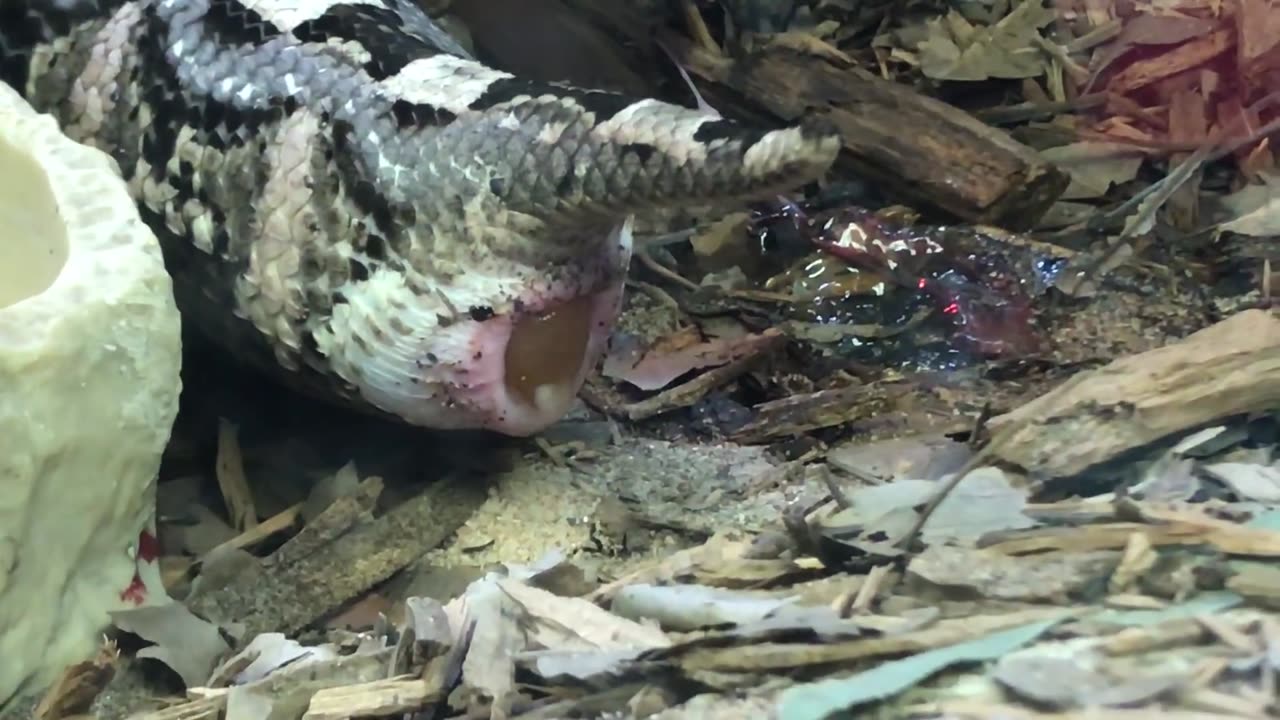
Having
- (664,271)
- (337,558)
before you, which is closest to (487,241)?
(337,558)

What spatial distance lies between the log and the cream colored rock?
3.26 feet

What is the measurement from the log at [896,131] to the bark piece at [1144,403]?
65 centimetres

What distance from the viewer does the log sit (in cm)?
185

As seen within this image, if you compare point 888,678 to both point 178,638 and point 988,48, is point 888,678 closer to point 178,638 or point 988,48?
point 178,638

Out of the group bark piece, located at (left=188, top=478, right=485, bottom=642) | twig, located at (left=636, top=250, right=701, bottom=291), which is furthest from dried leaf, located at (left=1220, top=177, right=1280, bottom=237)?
bark piece, located at (left=188, top=478, right=485, bottom=642)

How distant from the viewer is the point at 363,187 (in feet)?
4.44

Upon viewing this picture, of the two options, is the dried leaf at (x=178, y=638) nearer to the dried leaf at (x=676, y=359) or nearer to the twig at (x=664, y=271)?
the dried leaf at (x=676, y=359)

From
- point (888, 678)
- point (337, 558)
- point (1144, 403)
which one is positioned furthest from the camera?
point (337, 558)

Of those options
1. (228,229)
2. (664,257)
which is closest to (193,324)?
(228,229)

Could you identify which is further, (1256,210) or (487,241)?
(1256,210)

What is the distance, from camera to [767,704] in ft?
2.68

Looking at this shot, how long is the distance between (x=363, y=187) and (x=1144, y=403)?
77cm

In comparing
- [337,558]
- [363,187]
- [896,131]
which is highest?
[363,187]

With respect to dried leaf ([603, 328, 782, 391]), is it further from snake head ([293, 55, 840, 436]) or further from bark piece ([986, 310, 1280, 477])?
bark piece ([986, 310, 1280, 477])
